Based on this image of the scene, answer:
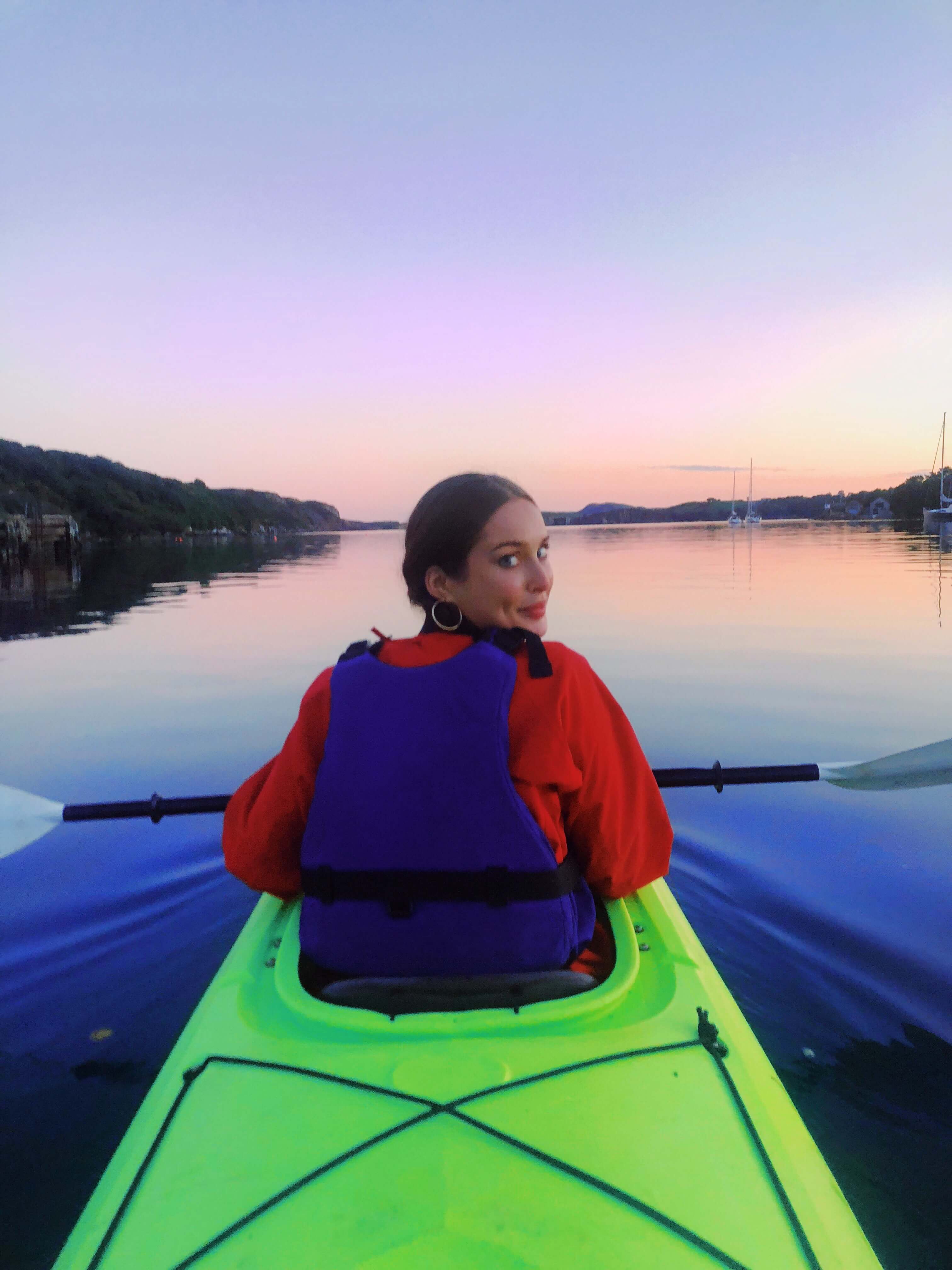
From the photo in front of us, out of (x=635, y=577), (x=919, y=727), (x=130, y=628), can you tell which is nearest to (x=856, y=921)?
(x=919, y=727)

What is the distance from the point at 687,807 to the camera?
197 inches

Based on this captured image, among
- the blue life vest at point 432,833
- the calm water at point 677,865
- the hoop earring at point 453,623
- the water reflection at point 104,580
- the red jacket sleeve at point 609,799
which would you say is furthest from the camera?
the water reflection at point 104,580

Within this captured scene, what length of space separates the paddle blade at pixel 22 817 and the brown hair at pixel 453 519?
2.14 metres

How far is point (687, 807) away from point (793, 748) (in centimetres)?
169

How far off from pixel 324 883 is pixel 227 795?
1.56 metres

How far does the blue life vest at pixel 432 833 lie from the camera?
1492mm

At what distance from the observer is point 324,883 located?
1.61m

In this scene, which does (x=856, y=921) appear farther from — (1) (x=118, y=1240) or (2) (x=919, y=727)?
(2) (x=919, y=727)

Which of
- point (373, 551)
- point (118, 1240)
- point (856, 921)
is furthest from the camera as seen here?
point (373, 551)

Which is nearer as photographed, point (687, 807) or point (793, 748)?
point (687, 807)

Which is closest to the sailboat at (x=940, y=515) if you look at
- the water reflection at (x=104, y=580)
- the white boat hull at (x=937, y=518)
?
the white boat hull at (x=937, y=518)

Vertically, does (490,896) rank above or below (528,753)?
below

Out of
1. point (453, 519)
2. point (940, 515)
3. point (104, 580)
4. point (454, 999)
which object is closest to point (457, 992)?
point (454, 999)

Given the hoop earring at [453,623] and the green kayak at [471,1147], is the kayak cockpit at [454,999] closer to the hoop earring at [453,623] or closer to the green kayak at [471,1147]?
the green kayak at [471,1147]
